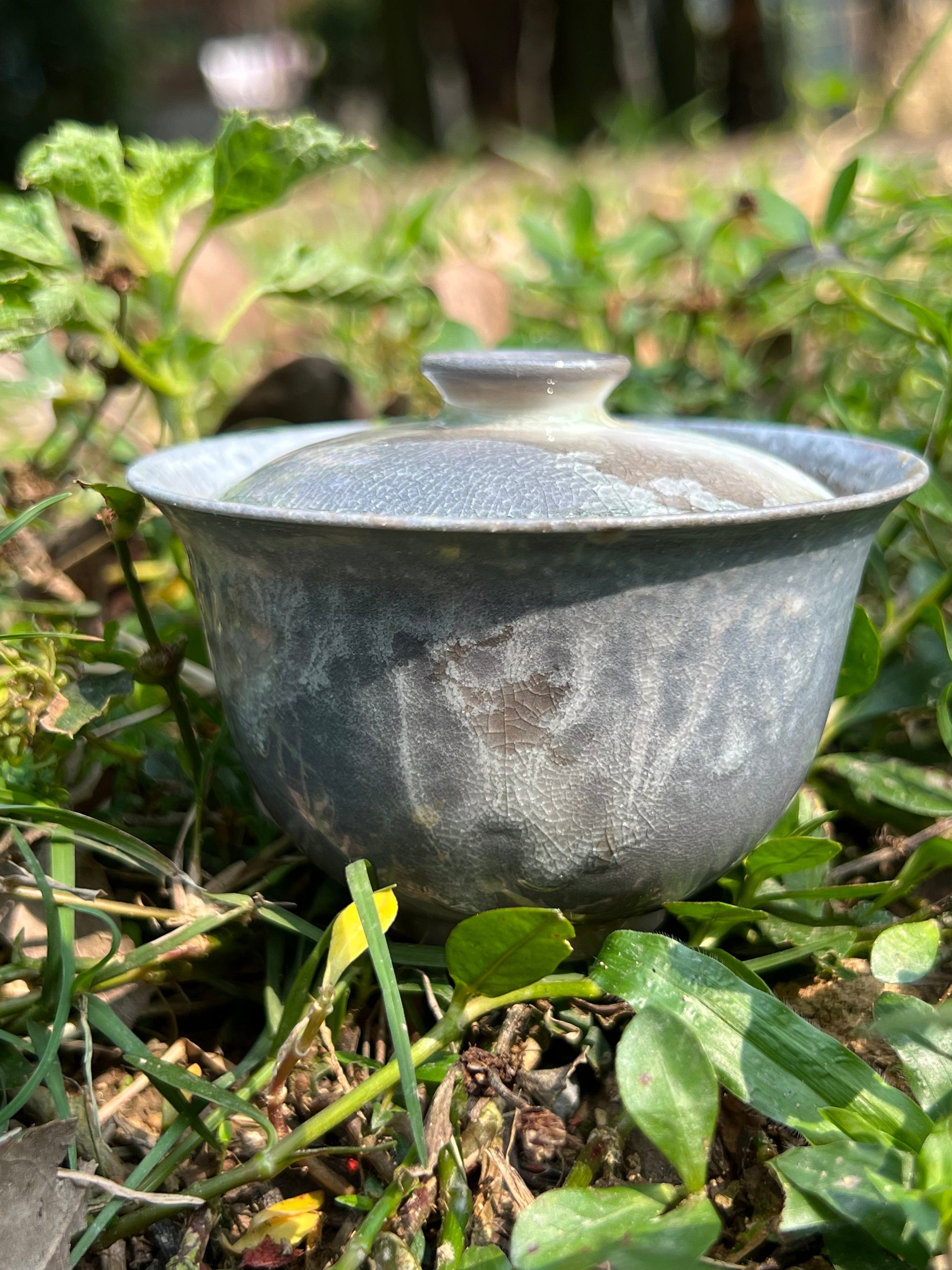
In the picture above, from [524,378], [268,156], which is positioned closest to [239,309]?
[268,156]

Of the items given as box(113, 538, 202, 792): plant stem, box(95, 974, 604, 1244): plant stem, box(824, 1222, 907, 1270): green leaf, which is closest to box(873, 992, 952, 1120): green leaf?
box(824, 1222, 907, 1270): green leaf

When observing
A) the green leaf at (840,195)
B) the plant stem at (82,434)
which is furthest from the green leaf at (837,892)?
the plant stem at (82,434)

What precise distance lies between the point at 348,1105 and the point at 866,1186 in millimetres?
424

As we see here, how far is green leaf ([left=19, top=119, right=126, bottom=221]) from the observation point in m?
1.49

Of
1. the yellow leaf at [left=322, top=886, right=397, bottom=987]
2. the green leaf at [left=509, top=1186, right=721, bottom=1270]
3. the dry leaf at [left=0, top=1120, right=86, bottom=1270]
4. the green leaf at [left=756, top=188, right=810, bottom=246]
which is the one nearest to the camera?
the green leaf at [left=509, top=1186, right=721, bottom=1270]

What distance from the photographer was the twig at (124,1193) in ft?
3.00

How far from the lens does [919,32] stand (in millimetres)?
7223

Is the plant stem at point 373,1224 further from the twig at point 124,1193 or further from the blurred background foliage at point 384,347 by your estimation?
the blurred background foliage at point 384,347

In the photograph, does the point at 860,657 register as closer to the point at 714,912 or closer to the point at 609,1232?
the point at 714,912

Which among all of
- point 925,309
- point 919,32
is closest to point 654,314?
point 925,309

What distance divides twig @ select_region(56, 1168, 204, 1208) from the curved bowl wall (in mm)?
323

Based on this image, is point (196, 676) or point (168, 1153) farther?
point (196, 676)

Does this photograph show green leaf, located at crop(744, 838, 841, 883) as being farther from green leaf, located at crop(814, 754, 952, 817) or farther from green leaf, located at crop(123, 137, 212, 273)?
green leaf, located at crop(123, 137, 212, 273)

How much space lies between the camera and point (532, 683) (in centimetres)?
96
